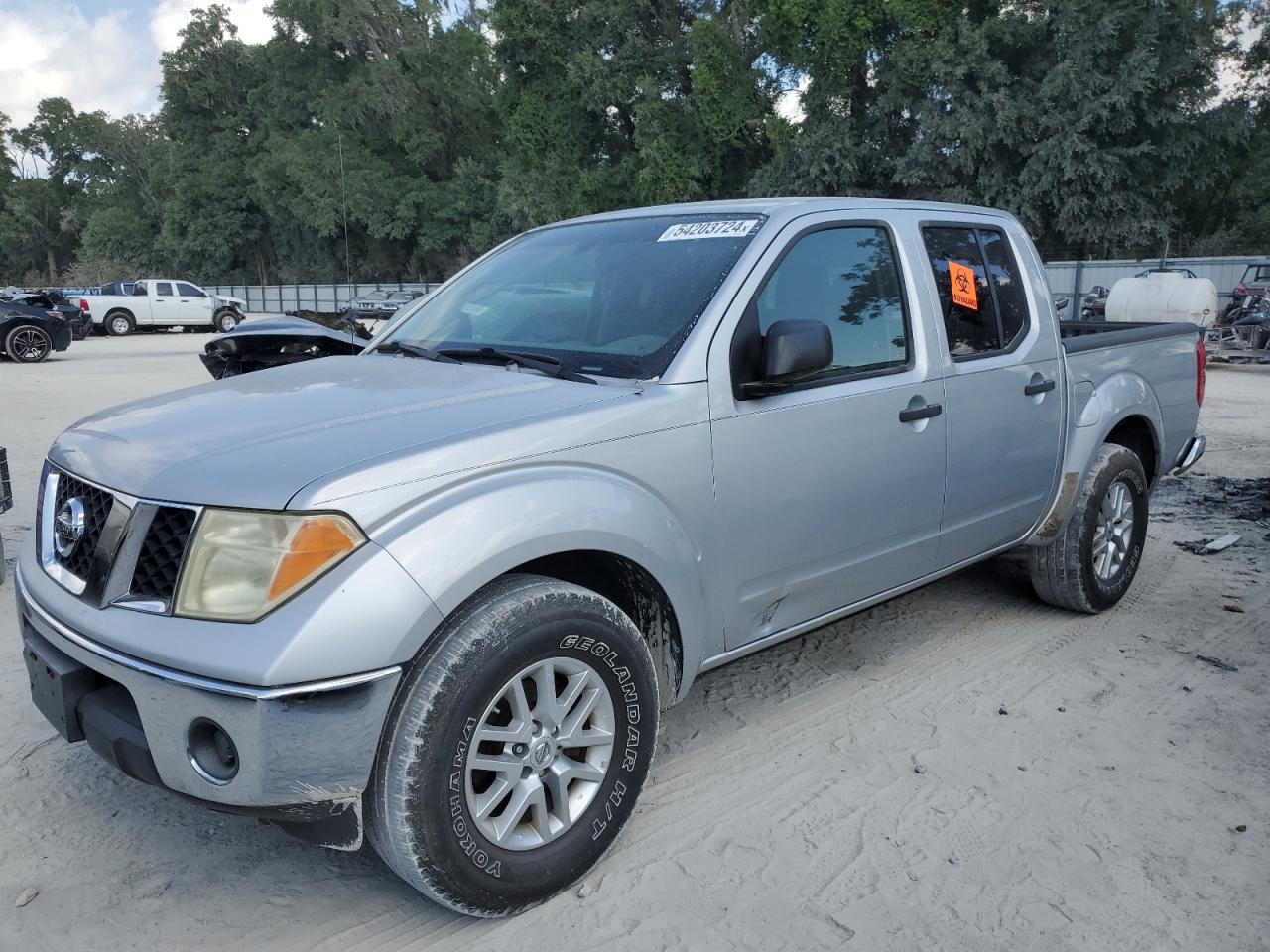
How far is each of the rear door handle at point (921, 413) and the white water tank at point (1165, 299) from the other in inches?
664

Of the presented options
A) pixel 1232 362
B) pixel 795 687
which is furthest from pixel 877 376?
pixel 1232 362

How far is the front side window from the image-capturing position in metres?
3.38

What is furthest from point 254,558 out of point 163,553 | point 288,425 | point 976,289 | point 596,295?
point 976,289

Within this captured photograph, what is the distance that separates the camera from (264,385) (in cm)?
322

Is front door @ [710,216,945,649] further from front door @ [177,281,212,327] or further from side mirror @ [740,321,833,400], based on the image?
front door @ [177,281,212,327]

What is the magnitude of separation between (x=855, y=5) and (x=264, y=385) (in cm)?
3441

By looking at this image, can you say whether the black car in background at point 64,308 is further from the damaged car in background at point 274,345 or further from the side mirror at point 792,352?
the side mirror at point 792,352

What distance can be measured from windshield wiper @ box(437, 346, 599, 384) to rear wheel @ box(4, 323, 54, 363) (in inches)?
757

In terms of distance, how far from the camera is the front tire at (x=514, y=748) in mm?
2375

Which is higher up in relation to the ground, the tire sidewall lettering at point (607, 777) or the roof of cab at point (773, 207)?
the roof of cab at point (773, 207)

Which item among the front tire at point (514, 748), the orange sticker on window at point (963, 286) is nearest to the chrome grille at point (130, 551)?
the front tire at point (514, 748)

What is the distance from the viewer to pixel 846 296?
3.61 metres

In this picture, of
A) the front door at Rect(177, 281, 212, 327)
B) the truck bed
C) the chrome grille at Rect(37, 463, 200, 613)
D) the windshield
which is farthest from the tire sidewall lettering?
the front door at Rect(177, 281, 212, 327)

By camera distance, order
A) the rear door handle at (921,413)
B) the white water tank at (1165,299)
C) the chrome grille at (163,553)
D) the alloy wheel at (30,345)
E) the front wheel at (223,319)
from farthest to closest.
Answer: the front wheel at (223,319)
the alloy wheel at (30,345)
the white water tank at (1165,299)
the rear door handle at (921,413)
the chrome grille at (163,553)
